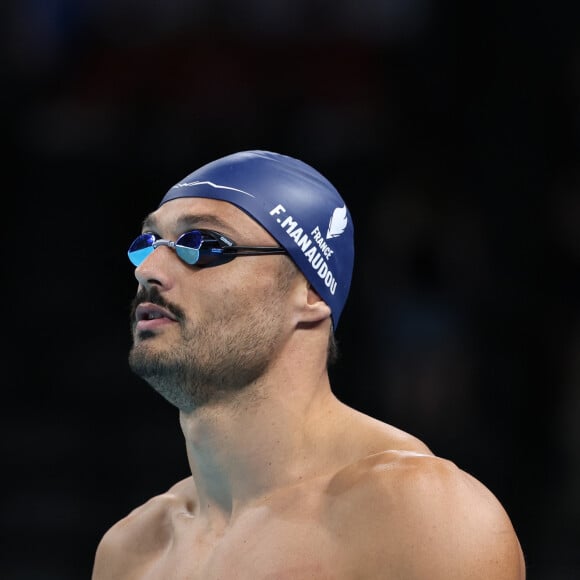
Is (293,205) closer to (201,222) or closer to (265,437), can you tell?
(201,222)

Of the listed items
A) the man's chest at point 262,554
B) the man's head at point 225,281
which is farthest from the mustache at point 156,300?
the man's chest at point 262,554

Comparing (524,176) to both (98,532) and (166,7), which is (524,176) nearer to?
(166,7)

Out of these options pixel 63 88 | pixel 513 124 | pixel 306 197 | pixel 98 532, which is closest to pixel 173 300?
pixel 306 197

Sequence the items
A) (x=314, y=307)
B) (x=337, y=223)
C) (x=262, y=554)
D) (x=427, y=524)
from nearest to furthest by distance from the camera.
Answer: (x=427, y=524) < (x=262, y=554) < (x=314, y=307) < (x=337, y=223)

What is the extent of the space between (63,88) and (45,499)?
3.68 metres

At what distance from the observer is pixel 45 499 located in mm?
7320

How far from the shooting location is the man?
344 cm

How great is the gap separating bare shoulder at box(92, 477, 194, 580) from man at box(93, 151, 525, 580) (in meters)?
0.05

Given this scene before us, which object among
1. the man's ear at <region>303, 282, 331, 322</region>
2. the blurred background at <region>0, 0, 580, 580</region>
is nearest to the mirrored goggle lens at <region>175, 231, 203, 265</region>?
the man's ear at <region>303, 282, 331, 322</region>

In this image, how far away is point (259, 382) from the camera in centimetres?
372

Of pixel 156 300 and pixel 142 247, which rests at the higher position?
pixel 142 247

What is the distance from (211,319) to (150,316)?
9.6 inches

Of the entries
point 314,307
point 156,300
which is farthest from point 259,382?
point 156,300

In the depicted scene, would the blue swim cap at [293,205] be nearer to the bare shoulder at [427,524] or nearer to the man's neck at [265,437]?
the man's neck at [265,437]
